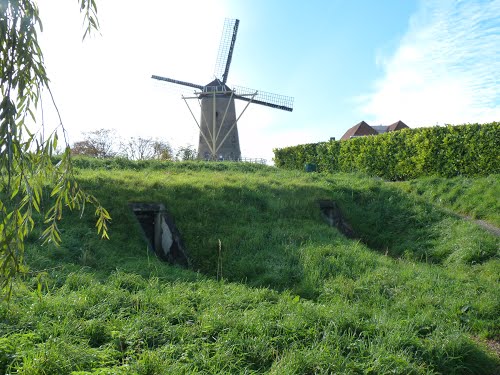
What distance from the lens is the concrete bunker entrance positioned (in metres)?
8.62

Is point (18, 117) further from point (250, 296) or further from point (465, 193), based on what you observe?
point (465, 193)

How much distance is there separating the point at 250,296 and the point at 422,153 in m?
11.8

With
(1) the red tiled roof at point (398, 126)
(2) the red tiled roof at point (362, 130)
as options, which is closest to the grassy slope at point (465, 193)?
(2) the red tiled roof at point (362, 130)

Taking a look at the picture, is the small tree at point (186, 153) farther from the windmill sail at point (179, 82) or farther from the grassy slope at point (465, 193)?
the grassy slope at point (465, 193)

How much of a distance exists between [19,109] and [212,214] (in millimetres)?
7231

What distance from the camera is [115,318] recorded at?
461 cm

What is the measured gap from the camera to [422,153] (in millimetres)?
15500

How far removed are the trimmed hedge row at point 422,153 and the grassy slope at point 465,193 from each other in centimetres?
68

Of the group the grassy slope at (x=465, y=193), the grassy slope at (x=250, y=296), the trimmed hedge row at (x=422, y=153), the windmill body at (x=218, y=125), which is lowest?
the grassy slope at (x=250, y=296)

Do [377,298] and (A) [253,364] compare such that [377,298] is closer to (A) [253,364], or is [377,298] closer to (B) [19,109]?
(A) [253,364]

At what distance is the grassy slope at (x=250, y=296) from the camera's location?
407cm

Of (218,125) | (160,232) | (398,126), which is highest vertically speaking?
(398,126)

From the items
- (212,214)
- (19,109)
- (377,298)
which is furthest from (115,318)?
(212,214)

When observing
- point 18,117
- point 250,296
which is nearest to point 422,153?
point 250,296
